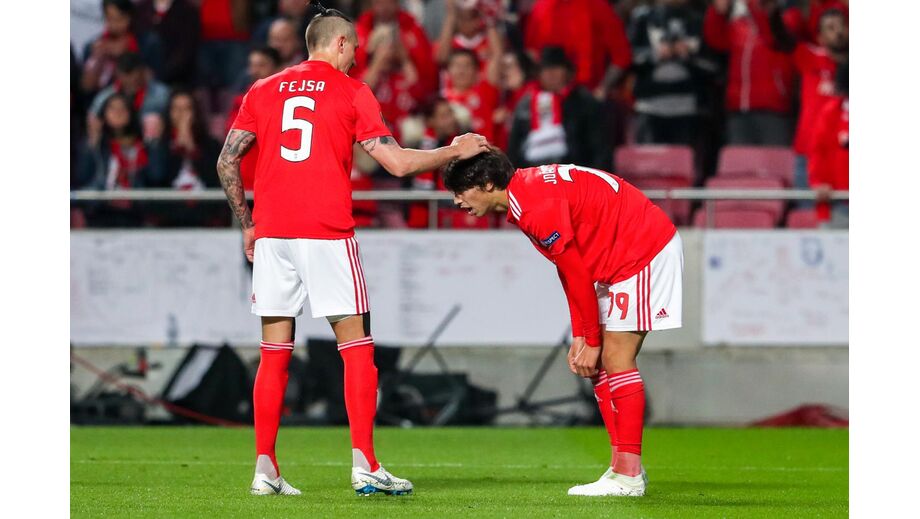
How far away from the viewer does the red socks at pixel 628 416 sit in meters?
7.06

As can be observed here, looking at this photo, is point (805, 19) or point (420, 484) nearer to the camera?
point (420, 484)

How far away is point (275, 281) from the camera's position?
22.7 ft

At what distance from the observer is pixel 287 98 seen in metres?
6.89

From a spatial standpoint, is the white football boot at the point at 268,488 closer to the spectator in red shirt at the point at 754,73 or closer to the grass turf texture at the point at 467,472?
the grass turf texture at the point at 467,472

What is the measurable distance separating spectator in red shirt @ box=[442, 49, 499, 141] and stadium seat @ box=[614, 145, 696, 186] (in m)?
1.37

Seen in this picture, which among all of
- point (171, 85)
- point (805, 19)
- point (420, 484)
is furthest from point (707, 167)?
point (420, 484)

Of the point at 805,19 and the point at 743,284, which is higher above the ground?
the point at 805,19

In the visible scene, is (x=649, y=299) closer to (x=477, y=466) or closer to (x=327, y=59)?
(x=327, y=59)

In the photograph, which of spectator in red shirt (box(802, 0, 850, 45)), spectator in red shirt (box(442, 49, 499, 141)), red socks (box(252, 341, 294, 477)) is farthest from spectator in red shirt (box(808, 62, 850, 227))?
red socks (box(252, 341, 294, 477))

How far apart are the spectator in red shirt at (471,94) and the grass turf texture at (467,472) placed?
3461 millimetres

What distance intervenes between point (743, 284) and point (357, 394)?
7159mm

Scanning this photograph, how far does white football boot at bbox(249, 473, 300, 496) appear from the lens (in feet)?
22.6

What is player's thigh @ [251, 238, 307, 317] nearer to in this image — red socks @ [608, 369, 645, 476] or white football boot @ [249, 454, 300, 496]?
white football boot @ [249, 454, 300, 496]
